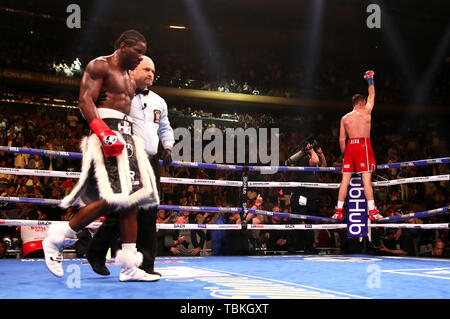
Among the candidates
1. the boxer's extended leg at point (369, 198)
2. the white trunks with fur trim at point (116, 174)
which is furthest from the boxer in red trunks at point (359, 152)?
the white trunks with fur trim at point (116, 174)

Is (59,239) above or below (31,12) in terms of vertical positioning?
below

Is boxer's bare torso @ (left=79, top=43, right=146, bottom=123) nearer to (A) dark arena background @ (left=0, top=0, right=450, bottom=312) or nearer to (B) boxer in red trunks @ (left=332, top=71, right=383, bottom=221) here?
(A) dark arena background @ (left=0, top=0, right=450, bottom=312)

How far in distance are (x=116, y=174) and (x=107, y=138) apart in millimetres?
170

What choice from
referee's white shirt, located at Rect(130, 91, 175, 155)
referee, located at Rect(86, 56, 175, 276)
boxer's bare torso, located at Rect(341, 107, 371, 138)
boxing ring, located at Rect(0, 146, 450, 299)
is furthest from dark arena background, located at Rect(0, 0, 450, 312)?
referee's white shirt, located at Rect(130, 91, 175, 155)

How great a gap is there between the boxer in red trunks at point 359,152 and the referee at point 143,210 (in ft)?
7.12

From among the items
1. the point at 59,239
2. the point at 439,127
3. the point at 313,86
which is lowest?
the point at 59,239

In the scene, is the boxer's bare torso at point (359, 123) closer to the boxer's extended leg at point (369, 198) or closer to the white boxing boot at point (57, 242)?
the boxer's extended leg at point (369, 198)

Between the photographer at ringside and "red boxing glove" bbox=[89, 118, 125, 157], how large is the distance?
291 cm

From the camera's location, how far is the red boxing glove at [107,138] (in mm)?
1986

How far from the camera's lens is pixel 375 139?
11016mm

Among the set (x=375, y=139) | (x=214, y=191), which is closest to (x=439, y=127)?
(x=375, y=139)

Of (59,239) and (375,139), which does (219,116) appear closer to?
(375,139)

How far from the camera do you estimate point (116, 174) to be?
6.73 ft

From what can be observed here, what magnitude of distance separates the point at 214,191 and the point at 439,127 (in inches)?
274
